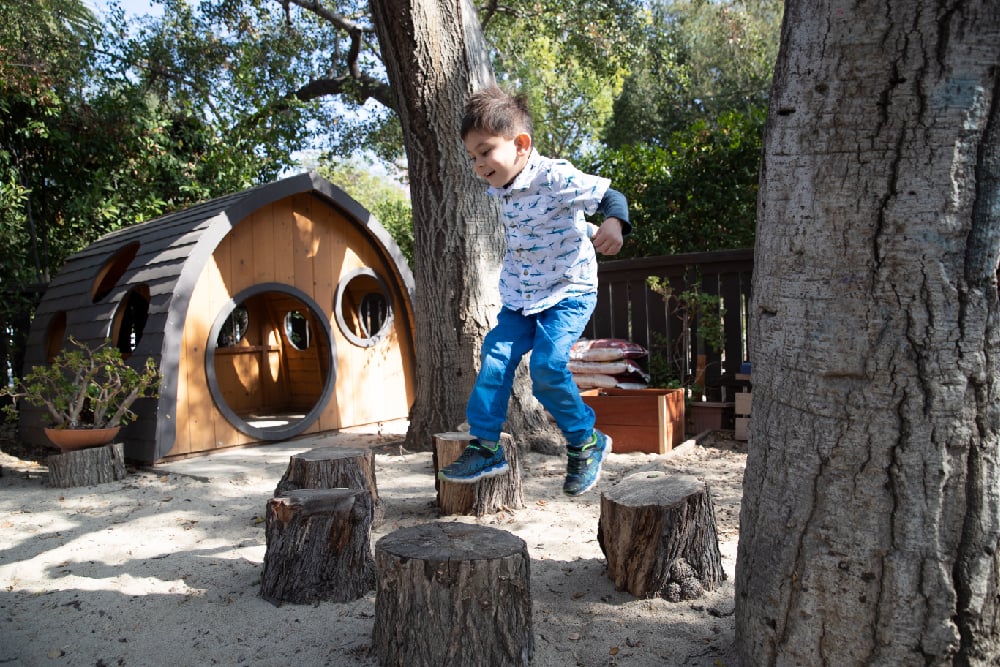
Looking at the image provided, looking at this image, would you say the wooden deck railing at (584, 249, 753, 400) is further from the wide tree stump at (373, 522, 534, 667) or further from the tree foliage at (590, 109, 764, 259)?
the wide tree stump at (373, 522, 534, 667)

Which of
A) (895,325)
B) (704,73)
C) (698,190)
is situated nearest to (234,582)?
(895,325)

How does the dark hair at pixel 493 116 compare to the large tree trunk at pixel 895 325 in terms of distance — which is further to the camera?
the dark hair at pixel 493 116

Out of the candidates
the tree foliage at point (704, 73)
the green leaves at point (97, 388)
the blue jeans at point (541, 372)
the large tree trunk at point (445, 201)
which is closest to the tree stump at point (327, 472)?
the blue jeans at point (541, 372)

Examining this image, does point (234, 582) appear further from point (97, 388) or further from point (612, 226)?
point (97, 388)

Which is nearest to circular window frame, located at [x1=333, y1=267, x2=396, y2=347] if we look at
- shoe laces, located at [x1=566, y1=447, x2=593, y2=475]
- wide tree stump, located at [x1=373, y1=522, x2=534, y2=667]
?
shoe laces, located at [x1=566, y1=447, x2=593, y2=475]

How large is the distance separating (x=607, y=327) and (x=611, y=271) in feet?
2.02

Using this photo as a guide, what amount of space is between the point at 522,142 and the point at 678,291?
425 cm

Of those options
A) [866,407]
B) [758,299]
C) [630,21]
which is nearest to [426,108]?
[758,299]

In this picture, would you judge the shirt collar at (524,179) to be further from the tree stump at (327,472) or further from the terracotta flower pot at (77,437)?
the terracotta flower pot at (77,437)

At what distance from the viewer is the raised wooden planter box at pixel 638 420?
5922mm

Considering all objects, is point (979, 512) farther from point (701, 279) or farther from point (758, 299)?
point (701, 279)

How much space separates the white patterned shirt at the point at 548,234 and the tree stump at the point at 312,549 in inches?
48.2

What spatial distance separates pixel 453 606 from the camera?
2547mm

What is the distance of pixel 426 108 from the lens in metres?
5.71
